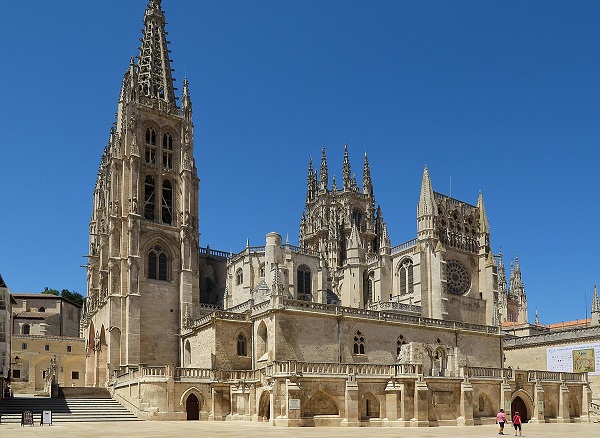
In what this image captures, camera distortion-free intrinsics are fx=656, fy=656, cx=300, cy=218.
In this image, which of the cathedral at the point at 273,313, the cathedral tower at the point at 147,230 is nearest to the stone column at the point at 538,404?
the cathedral at the point at 273,313

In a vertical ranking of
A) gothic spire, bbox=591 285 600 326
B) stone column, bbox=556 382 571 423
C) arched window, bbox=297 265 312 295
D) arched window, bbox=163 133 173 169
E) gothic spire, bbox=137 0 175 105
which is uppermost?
gothic spire, bbox=137 0 175 105

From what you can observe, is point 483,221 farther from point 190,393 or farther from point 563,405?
point 190,393

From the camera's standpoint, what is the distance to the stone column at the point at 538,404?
4188 centimetres

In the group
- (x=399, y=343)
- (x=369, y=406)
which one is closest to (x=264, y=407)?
(x=369, y=406)

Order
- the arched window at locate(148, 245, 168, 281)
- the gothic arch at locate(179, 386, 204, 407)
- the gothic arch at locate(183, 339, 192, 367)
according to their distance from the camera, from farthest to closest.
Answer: the arched window at locate(148, 245, 168, 281)
the gothic arch at locate(183, 339, 192, 367)
the gothic arch at locate(179, 386, 204, 407)

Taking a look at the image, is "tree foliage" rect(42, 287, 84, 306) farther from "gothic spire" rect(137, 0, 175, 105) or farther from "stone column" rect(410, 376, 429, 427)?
"stone column" rect(410, 376, 429, 427)

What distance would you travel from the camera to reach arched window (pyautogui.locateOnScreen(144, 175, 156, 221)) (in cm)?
5747

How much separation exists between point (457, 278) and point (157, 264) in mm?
27964

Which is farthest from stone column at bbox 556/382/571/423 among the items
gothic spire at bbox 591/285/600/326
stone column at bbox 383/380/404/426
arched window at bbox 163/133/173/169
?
arched window at bbox 163/133/173/169

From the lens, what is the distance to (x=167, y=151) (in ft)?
196

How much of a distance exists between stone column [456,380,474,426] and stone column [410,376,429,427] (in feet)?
8.76

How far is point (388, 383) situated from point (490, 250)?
3257 cm

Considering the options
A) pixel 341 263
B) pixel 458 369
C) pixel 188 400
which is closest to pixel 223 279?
pixel 341 263

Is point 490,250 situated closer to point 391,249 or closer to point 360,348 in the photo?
point 391,249
